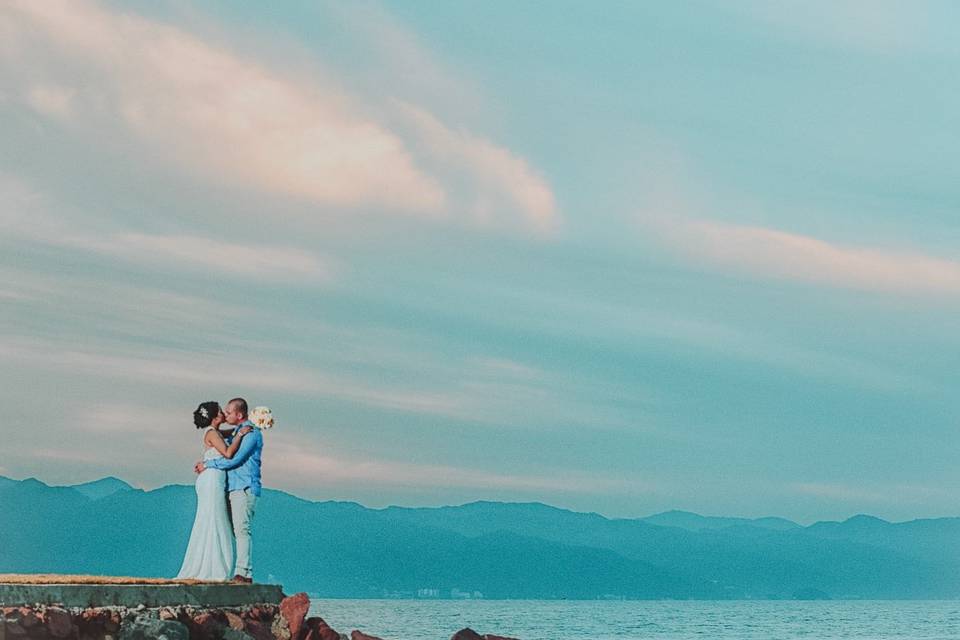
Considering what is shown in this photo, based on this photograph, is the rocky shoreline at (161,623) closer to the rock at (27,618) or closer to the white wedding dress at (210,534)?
the rock at (27,618)

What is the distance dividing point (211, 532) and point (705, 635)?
89152 mm

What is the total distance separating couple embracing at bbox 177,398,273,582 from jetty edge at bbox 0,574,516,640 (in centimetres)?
104

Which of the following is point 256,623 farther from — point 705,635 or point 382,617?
point 382,617

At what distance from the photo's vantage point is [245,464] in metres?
20.9

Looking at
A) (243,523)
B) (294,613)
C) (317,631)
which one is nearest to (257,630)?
(294,613)

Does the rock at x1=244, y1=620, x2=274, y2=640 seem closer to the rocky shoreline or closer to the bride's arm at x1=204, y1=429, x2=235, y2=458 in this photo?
the rocky shoreline

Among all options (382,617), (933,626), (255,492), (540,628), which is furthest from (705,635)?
(255,492)

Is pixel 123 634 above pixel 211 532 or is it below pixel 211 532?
below

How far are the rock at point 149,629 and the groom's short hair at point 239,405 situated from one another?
4.54m

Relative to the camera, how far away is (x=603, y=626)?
125 m

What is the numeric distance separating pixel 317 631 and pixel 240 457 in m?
2.66

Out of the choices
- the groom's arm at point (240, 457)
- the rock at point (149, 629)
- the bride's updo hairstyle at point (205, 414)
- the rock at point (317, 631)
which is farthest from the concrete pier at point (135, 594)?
the bride's updo hairstyle at point (205, 414)

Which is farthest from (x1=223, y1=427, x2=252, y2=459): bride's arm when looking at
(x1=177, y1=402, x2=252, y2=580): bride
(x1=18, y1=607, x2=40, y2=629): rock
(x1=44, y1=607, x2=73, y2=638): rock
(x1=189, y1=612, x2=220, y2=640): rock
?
(x1=18, y1=607, x2=40, y2=629): rock

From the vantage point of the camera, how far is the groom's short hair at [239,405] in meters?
20.8
